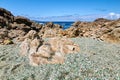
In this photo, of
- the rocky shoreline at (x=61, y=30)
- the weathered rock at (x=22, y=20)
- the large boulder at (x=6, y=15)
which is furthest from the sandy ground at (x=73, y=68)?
the weathered rock at (x=22, y=20)

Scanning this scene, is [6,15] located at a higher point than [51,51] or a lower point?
higher

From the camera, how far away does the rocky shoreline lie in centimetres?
2991

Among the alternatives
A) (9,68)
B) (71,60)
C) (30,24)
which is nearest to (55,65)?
(71,60)

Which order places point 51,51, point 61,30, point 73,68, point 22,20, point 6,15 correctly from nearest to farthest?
point 73,68 → point 51,51 → point 61,30 → point 6,15 → point 22,20

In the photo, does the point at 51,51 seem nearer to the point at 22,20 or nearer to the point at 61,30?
the point at 61,30

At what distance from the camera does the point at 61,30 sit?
1601 inches

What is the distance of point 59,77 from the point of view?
573 inches

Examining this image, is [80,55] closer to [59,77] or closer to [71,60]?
[71,60]

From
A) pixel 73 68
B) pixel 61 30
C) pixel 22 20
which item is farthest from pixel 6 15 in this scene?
pixel 73 68

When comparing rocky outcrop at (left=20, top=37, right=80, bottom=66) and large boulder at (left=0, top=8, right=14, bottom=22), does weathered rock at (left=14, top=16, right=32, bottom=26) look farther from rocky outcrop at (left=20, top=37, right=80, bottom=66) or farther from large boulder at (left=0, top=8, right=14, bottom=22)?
rocky outcrop at (left=20, top=37, right=80, bottom=66)

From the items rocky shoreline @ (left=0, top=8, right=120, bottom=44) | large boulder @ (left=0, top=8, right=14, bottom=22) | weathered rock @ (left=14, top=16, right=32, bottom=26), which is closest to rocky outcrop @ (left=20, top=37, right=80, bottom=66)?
rocky shoreline @ (left=0, top=8, right=120, bottom=44)

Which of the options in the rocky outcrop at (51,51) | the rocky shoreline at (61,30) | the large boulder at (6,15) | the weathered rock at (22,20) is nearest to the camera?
the rocky outcrop at (51,51)

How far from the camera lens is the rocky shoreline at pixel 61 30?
2991cm

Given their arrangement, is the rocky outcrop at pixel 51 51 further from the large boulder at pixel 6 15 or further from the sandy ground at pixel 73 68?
the large boulder at pixel 6 15
